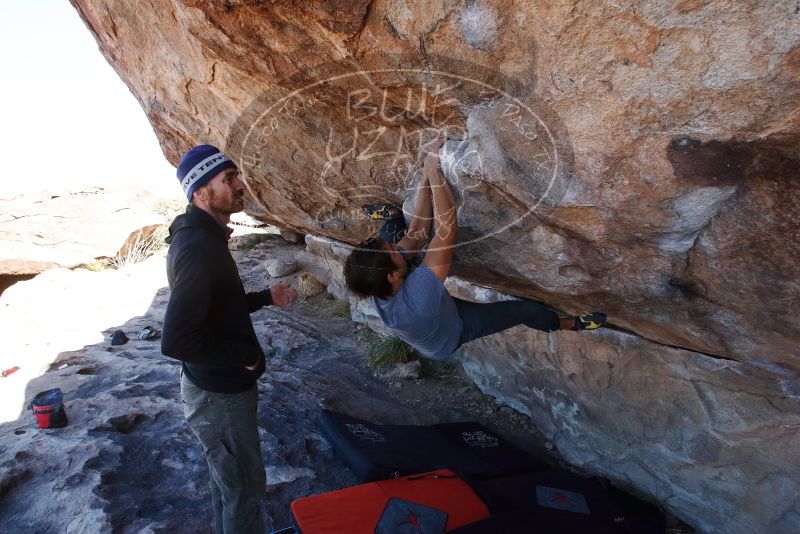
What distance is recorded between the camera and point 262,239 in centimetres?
936

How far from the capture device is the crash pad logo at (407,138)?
191 cm

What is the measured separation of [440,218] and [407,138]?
0.55m

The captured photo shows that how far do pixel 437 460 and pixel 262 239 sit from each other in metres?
6.87

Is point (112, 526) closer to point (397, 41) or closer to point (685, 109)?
point (397, 41)

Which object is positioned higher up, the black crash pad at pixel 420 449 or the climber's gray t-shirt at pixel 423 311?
the climber's gray t-shirt at pixel 423 311

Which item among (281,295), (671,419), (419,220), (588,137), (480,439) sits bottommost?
(480,439)

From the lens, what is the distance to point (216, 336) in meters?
2.04

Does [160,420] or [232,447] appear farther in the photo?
[160,420]

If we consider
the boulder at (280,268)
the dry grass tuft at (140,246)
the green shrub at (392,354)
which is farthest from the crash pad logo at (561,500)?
the dry grass tuft at (140,246)

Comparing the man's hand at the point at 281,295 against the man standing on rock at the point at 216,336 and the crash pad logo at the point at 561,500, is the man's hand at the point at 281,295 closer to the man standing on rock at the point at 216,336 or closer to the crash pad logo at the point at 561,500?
the man standing on rock at the point at 216,336

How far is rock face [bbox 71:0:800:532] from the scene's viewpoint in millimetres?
1423

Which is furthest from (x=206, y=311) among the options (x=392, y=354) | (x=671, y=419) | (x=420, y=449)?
(x=392, y=354)

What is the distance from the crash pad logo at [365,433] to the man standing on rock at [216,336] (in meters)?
1.22

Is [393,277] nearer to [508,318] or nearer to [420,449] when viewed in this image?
[508,318]
